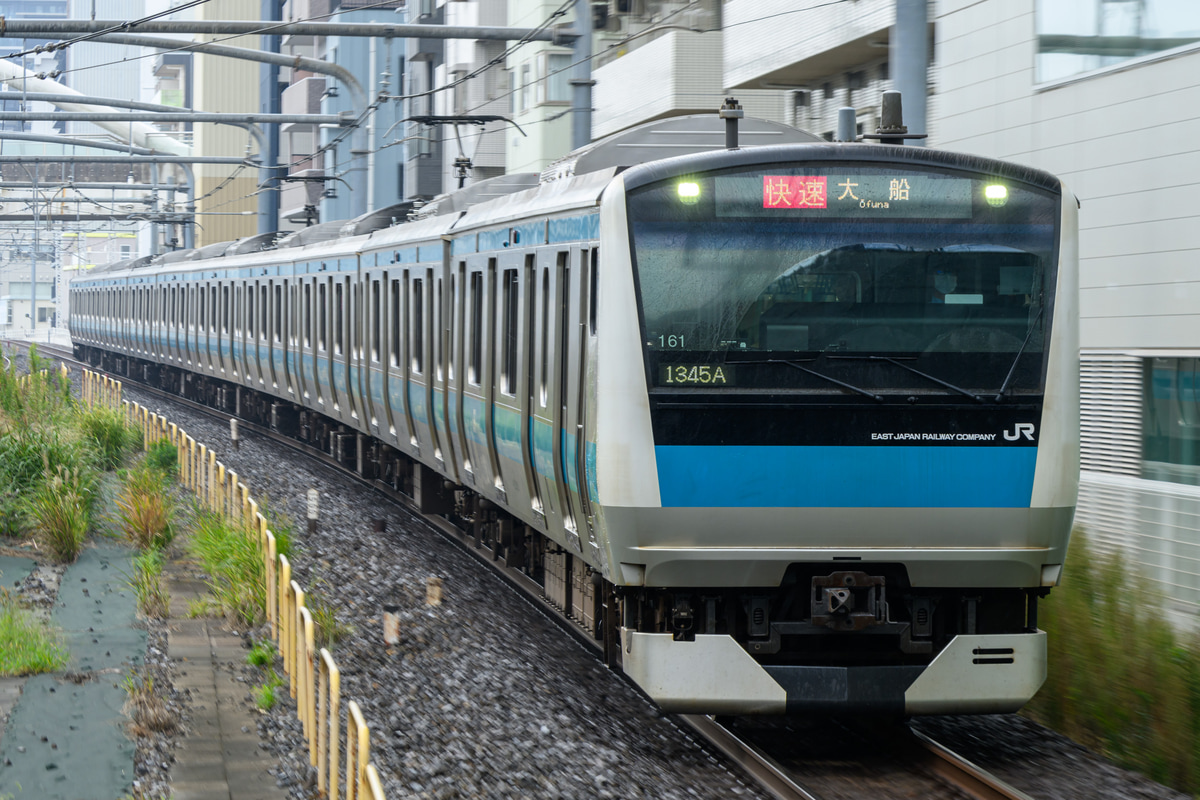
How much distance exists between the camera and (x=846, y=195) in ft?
24.9

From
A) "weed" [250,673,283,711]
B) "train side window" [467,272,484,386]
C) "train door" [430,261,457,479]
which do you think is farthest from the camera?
"train door" [430,261,457,479]

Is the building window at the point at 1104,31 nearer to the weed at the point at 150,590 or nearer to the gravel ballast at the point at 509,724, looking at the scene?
the gravel ballast at the point at 509,724

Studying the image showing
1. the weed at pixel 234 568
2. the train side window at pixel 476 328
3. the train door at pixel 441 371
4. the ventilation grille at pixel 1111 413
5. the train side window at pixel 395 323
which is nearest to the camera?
the ventilation grille at pixel 1111 413

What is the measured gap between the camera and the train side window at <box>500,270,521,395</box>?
10586 millimetres

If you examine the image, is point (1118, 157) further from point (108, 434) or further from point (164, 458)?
point (108, 434)

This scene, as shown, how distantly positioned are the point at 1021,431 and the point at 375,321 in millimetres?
10624

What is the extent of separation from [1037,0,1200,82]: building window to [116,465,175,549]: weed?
8.45 m

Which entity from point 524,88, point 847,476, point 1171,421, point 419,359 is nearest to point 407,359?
point 419,359

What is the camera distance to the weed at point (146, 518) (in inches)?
564

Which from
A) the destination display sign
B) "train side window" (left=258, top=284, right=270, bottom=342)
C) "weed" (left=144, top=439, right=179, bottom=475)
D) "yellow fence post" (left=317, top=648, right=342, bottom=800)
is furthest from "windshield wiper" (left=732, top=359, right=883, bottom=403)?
"train side window" (left=258, top=284, right=270, bottom=342)

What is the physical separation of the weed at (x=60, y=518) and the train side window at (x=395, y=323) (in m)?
3.20

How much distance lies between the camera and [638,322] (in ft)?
24.6

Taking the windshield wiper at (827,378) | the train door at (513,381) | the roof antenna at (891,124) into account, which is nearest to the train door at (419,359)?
the train door at (513,381)

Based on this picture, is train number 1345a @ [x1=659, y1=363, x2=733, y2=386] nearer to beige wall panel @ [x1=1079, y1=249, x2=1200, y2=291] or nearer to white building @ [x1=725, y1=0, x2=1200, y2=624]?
white building @ [x1=725, y1=0, x2=1200, y2=624]
